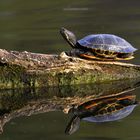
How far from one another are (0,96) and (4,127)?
147 cm

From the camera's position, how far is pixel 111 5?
1944 cm

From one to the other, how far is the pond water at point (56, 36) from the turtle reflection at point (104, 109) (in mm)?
94

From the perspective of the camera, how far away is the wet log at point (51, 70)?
8500 millimetres

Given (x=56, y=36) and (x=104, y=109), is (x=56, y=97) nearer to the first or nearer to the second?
(x=104, y=109)

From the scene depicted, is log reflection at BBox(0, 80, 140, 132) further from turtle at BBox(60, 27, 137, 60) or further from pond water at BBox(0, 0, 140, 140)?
turtle at BBox(60, 27, 137, 60)

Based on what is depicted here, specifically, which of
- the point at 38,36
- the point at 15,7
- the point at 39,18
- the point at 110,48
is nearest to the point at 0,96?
the point at 110,48

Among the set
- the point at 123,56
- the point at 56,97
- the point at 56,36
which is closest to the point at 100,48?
the point at 123,56

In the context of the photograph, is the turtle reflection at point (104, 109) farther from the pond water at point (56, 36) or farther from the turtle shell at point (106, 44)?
the turtle shell at point (106, 44)

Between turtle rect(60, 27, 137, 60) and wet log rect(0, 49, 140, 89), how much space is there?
112mm

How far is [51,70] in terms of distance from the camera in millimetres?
8617

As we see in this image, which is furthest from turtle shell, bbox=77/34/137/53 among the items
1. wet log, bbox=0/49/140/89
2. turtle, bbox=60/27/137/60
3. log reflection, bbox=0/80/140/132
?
log reflection, bbox=0/80/140/132

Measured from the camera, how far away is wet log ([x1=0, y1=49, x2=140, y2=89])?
27.9ft

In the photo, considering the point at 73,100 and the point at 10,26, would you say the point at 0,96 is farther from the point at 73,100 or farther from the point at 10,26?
the point at 10,26

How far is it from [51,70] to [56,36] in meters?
4.34
